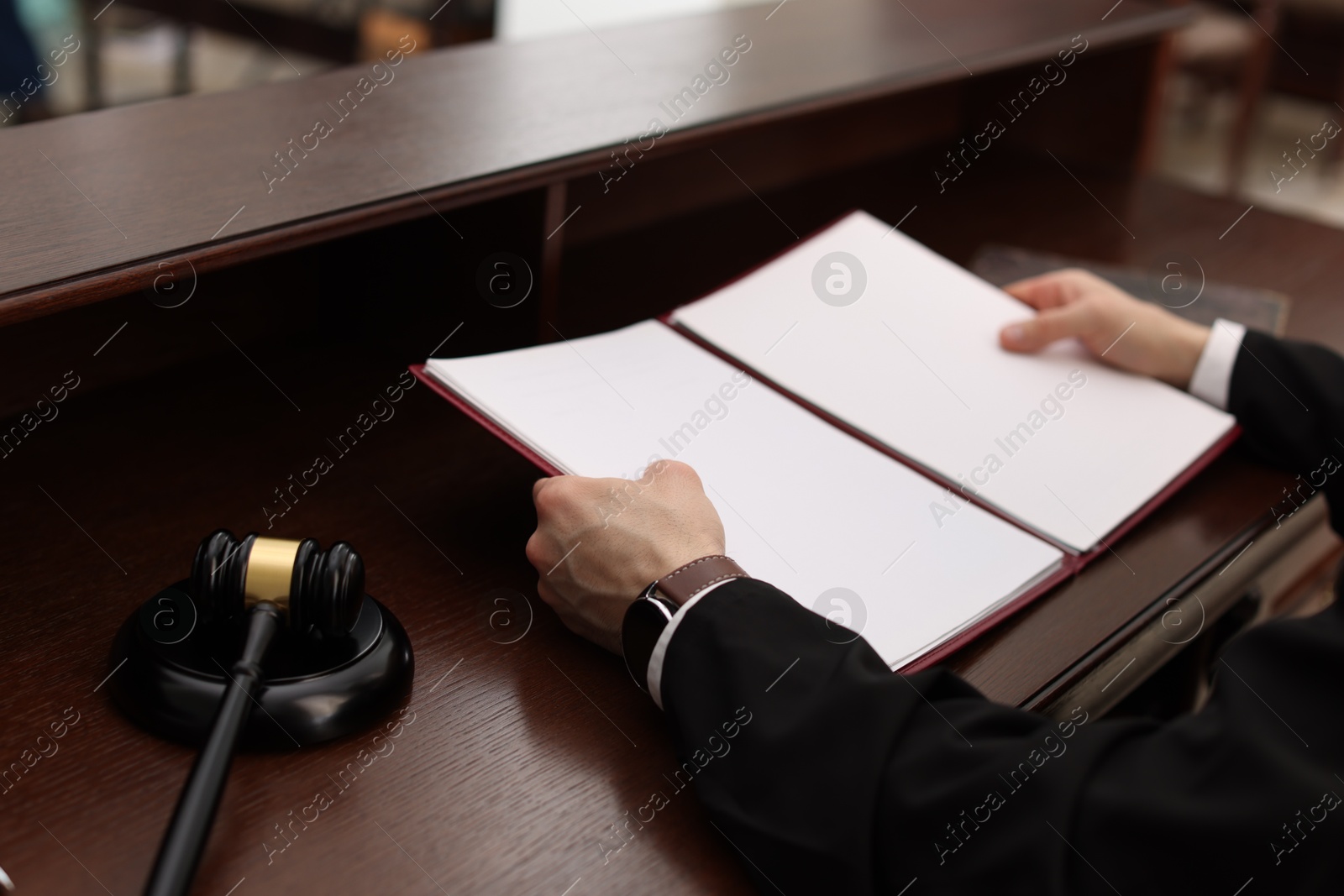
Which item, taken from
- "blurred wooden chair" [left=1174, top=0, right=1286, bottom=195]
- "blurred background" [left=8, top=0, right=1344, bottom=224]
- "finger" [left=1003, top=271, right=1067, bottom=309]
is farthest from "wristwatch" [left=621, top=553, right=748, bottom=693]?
"blurred wooden chair" [left=1174, top=0, right=1286, bottom=195]

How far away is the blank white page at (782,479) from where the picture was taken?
2.72ft

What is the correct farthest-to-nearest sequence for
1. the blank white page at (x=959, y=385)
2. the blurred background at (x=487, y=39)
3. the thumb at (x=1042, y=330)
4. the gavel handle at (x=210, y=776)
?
1. the blurred background at (x=487, y=39)
2. the thumb at (x=1042, y=330)
3. the blank white page at (x=959, y=385)
4. the gavel handle at (x=210, y=776)

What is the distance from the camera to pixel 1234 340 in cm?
118

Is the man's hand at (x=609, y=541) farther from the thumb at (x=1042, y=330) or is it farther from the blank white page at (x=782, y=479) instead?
the thumb at (x=1042, y=330)

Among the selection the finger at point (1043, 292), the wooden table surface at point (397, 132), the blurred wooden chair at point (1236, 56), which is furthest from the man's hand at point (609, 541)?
the blurred wooden chair at point (1236, 56)

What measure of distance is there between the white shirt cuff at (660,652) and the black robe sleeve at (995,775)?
0.01 metres

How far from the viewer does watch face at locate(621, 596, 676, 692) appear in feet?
2.51

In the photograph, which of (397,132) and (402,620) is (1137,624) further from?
(397,132)

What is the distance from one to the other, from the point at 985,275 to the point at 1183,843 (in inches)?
35.0

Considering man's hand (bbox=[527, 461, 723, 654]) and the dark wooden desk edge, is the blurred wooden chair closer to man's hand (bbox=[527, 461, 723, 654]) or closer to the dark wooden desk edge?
the dark wooden desk edge

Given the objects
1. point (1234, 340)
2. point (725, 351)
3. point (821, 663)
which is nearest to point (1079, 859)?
Answer: point (821, 663)

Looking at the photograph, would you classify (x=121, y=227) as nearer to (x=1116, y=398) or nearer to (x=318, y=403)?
(x=318, y=403)

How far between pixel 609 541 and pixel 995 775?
0.95 ft

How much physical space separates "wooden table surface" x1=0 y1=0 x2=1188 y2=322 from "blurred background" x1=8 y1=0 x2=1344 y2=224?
176cm
